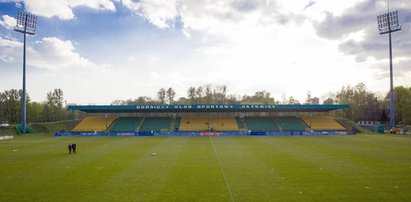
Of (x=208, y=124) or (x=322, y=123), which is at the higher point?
(x=322, y=123)

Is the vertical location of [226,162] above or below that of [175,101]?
below

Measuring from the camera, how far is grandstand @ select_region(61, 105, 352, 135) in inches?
2361

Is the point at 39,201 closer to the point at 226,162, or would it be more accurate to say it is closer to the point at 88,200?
the point at 88,200

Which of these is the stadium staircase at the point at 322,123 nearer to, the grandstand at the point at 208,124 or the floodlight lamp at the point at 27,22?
the grandstand at the point at 208,124

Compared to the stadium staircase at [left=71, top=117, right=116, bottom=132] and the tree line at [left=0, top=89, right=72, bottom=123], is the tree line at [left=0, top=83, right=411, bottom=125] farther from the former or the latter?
the stadium staircase at [left=71, top=117, right=116, bottom=132]

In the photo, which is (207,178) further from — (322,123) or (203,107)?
(322,123)

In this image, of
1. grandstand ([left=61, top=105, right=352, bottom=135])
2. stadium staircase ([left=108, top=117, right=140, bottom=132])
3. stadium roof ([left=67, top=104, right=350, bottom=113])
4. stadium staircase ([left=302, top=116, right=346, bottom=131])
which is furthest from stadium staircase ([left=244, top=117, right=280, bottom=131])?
stadium staircase ([left=108, top=117, right=140, bottom=132])

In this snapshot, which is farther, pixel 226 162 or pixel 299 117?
pixel 299 117

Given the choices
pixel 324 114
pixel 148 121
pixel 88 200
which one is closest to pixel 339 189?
pixel 88 200

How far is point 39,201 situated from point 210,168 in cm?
→ 1129

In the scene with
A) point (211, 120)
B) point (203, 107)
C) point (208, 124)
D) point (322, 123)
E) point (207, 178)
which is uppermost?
point (203, 107)

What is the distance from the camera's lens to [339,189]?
14.5 meters

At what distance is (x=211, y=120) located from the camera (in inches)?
2601

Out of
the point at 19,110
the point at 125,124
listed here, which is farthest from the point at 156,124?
the point at 19,110
